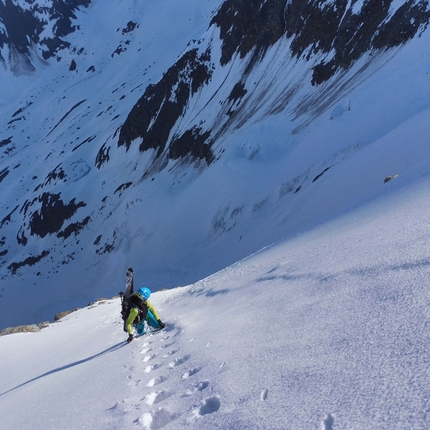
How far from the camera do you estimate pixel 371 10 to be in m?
28.7

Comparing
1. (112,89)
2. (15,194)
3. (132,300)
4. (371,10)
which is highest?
(112,89)

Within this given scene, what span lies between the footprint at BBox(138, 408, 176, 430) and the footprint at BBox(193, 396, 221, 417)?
233 millimetres

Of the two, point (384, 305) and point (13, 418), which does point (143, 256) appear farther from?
point (384, 305)

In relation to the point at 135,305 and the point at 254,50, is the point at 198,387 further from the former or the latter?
the point at 254,50

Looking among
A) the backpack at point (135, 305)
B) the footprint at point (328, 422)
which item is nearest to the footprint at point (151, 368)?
the backpack at point (135, 305)

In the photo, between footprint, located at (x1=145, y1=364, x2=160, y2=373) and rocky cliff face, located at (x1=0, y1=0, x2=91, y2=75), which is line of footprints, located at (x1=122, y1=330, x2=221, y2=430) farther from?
rocky cliff face, located at (x1=0, y1=0, x2=91, y2=75)

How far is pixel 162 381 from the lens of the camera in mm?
4227

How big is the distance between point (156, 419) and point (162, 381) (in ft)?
2.85

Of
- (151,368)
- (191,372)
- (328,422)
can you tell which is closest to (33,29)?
(151,368)

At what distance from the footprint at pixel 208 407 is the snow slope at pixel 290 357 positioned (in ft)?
0.04

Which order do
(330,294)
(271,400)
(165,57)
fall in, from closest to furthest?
(271,400) < (330,294) < (165,57)

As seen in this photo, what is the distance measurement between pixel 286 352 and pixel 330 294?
3.75 feet

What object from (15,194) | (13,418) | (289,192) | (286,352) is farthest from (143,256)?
(15,194)

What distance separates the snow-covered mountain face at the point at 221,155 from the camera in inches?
896
